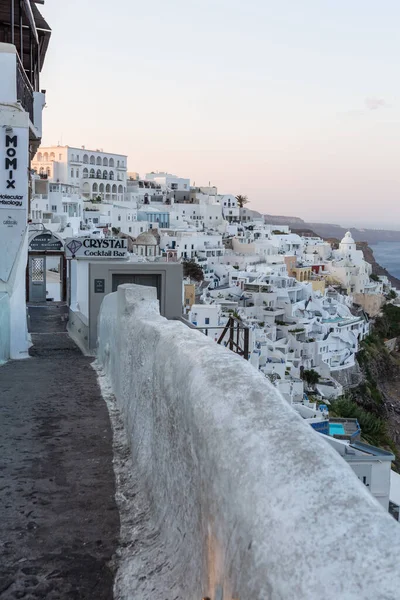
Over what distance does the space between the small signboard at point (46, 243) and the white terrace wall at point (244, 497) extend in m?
16.4

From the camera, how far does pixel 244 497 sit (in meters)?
2.56

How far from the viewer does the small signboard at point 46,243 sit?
2053 cm

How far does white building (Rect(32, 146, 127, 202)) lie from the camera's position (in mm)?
90812

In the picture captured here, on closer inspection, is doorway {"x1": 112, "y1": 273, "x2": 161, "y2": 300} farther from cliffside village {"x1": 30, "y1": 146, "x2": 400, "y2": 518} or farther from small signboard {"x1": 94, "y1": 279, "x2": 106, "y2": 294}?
cliffside village {"x1": 30, "y1": 146, "x2": 400, "y2": 518}

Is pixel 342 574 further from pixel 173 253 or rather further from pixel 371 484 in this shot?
pixel 173 253

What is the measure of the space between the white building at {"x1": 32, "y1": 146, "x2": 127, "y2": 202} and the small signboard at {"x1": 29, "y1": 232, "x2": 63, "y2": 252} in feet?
228

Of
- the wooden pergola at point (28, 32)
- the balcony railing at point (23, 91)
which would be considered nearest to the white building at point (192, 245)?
the wooden pergola at point (28, 32)

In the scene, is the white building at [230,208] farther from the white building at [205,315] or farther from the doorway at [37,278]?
the doorway at [37,278]

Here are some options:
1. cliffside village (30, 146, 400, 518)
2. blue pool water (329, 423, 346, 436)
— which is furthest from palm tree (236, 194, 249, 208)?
blue pool water (329, 423, 346, 436)

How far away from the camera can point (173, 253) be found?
66.6m

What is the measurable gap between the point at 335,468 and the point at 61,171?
301 ft

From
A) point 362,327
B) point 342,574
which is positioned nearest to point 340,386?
point 362,327

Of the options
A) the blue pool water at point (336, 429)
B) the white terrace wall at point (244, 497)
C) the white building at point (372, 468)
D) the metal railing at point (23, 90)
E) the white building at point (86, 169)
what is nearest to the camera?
the white terrace wall at point (244, 497)

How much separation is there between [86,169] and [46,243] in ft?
252
